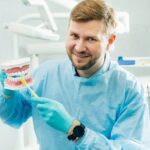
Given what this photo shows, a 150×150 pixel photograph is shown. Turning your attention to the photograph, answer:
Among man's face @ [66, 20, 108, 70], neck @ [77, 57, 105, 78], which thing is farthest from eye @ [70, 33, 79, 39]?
neck @ [77, 57, 105, 78]

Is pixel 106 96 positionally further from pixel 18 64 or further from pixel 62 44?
pixel 62 44

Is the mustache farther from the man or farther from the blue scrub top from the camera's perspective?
the blue scrub top

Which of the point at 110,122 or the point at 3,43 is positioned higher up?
the point at 3,43

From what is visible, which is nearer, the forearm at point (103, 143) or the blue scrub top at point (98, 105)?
the forearm at point (103, 143)

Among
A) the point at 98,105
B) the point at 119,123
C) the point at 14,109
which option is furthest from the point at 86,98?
the point at 14,109

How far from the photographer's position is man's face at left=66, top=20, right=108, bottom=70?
3.89ft

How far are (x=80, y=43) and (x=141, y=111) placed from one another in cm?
36

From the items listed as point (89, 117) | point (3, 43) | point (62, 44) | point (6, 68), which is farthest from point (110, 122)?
point (3, 43)

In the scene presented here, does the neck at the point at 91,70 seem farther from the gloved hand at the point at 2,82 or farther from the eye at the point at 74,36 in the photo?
the gloved hand at the point at 2,82

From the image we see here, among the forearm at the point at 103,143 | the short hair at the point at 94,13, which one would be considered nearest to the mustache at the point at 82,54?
the short hair at the point at 94,13

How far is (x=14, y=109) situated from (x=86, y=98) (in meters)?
0.30

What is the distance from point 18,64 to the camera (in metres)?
1.16

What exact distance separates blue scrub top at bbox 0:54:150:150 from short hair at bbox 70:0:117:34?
0.16m

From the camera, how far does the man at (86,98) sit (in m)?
1.17
